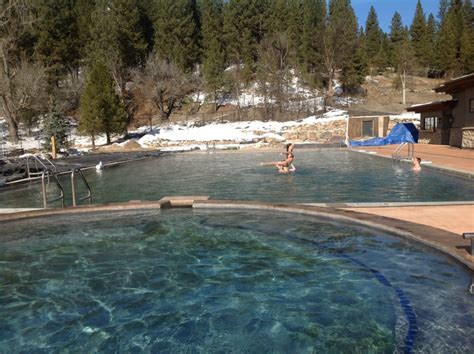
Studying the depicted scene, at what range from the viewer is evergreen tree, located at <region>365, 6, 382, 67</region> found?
67.8 meters

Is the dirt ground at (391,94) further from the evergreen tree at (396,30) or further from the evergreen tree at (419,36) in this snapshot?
the evergreen tree at (396,30)

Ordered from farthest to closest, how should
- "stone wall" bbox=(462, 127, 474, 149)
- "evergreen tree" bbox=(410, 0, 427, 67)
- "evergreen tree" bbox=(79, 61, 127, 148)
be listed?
"evergreen tree" bbox=(410, 0, 427, 67) < "evergreen tree" bbox=(79, 61, 127, 148) < "stone wall" bbox=(462, 127, 474, 149)

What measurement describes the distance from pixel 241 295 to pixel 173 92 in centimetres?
4604

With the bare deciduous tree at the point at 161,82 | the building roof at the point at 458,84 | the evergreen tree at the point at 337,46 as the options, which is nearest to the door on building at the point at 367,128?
the building roof at the point at 458,84

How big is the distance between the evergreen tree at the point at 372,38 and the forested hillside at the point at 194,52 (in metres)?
7.19

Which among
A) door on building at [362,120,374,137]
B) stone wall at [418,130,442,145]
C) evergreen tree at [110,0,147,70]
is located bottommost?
stone wall at [418,130,442,145]

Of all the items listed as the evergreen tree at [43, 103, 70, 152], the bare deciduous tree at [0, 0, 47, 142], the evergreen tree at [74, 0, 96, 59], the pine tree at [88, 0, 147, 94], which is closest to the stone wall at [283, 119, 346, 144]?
the evergreen tree at [43, 103, 70, 152]

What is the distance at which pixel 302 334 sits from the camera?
4.30 meters

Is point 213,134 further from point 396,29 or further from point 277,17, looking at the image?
point 396,29

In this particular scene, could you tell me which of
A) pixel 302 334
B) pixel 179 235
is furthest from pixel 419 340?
pixel 179 235

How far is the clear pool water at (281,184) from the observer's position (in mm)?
10992

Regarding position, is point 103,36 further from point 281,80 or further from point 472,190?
point 472,190

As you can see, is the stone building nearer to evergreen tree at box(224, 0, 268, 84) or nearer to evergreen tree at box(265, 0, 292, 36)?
evergreen tree at box(224, 0, 268, 84)

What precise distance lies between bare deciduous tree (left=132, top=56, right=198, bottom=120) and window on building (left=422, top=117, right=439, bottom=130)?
2878 centimetres
